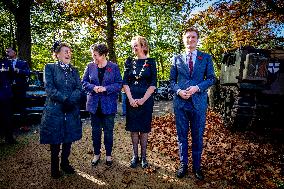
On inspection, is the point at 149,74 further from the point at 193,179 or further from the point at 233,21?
the point at 233,21

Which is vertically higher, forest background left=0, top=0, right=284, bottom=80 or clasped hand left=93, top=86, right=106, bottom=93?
forest background left=0, top=0, right=284, bottom=80

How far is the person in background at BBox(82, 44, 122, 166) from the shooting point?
506 centimetres

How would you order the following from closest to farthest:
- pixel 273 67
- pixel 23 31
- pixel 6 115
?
pixel 6 115, pixel 273 67, pixel 23 31

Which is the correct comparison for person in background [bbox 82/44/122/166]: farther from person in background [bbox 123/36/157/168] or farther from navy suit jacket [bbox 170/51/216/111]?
navy suit jacket [bbox 170/51/216/111]

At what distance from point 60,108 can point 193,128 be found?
217cm

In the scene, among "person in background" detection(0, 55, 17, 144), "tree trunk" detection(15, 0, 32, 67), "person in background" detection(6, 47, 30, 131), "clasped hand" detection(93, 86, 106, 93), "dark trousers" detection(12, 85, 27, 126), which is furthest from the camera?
"tree trunk" detection(15, 0, 32, 67)

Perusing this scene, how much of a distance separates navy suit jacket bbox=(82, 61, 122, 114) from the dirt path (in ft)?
3.51

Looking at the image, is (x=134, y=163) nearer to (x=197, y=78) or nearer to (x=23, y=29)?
(x=197, y=78)

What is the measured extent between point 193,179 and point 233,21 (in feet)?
42.6

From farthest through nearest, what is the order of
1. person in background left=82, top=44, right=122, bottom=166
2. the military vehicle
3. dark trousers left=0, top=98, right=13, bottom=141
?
the military vehicle → dark trousers left=0, top=98, right=13, bottom=141 → person in background left=82, top=44, right=122, bottom=166

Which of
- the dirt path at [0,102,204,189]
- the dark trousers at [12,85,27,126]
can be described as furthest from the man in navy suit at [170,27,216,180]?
the dark trousers at [12,85,27,126]

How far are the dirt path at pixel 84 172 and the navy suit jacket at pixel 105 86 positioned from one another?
1071 millimetres

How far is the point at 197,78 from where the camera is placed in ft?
15.4

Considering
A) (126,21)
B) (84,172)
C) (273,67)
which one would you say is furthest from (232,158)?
(126,21)
